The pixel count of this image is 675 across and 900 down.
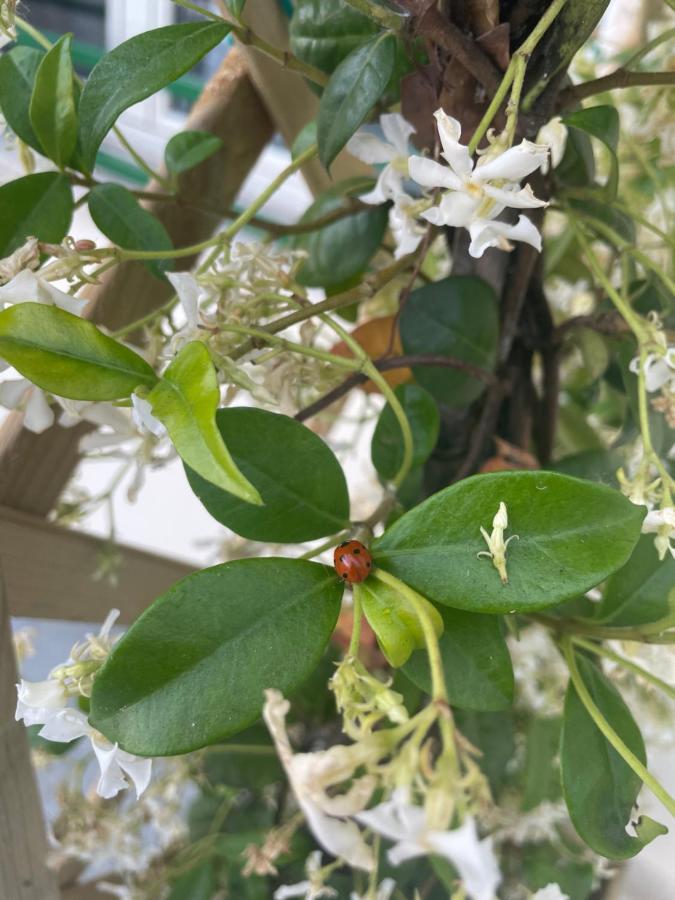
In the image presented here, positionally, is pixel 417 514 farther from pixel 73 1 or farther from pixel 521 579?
pixel 73 1

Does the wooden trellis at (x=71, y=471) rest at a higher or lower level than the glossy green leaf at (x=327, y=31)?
lower

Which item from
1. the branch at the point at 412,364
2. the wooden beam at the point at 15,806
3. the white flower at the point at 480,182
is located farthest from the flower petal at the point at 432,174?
the wooden beam at the point at 15,806

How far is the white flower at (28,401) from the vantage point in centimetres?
26

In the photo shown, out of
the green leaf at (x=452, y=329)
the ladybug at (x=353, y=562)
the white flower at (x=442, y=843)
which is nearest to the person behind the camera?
the white flower at (x=442, y=843)

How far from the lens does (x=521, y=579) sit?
0.72ft

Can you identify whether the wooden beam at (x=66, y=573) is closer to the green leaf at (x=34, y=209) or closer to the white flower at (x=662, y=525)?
the green leaf at (x=34, y=209)

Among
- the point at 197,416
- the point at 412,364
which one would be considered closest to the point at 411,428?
the point at 412,364

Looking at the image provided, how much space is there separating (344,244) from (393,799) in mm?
290

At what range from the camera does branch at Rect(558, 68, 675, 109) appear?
28 centimetres

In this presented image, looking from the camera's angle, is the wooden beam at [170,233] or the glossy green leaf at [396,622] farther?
the wooden beam at [170,233]

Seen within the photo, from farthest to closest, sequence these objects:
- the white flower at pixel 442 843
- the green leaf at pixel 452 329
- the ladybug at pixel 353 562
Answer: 1. the green leaf at pixel 452 329
2. the ladybug at pixel 353 562
3. the white flower at pixel 442 843

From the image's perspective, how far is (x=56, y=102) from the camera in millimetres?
286

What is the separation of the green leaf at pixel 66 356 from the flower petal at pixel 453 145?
0.10m

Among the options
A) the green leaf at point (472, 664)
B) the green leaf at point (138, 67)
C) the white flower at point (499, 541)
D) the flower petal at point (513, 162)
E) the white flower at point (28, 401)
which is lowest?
the green leaf at point (472, 664)
